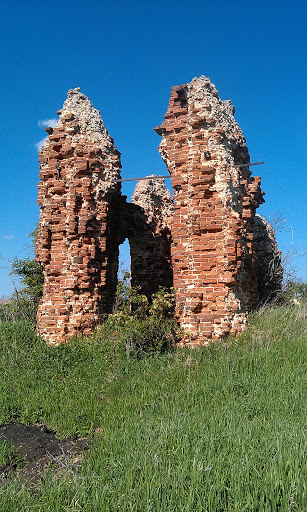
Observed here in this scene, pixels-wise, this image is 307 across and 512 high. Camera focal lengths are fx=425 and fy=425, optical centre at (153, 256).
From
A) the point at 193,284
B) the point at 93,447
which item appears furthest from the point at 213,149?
Answer: the point at 93,447

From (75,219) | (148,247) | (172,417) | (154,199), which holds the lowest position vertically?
(172,417)

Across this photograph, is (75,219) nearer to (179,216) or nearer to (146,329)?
(179,216)

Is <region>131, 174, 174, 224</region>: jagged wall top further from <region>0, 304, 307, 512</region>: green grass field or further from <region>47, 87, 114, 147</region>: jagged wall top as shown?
<region>0, 304, 307, 512</region>: green grass field

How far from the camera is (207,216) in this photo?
24.8ft

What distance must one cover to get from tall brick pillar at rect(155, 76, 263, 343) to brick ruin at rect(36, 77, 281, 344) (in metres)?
0.02

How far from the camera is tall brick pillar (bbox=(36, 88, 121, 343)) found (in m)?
8.09

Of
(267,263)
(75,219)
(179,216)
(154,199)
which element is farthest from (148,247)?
(179,216)

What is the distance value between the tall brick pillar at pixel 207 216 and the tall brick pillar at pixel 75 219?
1.42m

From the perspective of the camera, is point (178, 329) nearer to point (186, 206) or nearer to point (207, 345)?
point (207, 345)

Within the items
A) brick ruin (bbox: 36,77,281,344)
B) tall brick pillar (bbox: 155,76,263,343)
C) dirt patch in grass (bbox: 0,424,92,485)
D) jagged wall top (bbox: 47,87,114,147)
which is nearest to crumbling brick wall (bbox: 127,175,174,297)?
brick ruin (bbox: 36,77,281,344)

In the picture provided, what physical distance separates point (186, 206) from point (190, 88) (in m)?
2.30

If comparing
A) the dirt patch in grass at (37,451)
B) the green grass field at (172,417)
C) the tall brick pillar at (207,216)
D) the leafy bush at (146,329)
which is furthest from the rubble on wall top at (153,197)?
the dirt patch in grass at (37,451)

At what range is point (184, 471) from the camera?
10.0ft

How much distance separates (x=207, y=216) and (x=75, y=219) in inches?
101
